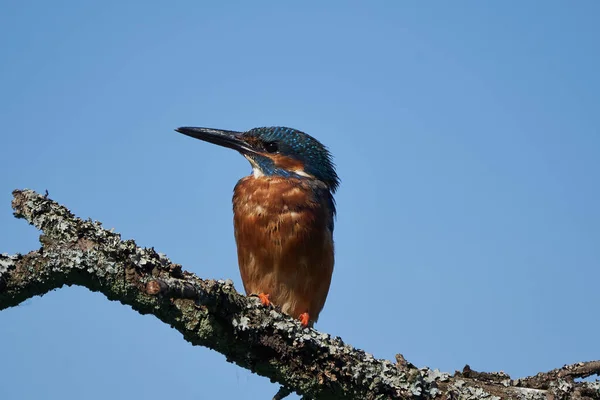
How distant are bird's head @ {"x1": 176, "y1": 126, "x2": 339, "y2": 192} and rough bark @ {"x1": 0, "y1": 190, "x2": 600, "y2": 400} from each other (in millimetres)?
3582

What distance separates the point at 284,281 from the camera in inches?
255

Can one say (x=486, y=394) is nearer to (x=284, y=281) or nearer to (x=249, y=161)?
(x=284, y=281)

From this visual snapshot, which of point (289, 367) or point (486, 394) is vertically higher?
point (486, 394)

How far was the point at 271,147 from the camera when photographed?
25.1 ft

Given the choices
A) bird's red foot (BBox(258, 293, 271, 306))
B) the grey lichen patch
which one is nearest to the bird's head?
bird's red foot (BBox(258, 293, 271, 306))

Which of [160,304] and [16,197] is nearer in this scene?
[160,304]

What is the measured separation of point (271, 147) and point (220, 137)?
0.57 m

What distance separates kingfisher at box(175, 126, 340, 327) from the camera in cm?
641

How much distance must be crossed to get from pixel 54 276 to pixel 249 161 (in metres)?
4.23

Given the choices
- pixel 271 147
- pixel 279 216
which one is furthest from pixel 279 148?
pixel 279 216

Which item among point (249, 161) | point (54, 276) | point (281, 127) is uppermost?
point (281, 127)

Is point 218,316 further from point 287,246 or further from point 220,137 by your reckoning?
point 220,137

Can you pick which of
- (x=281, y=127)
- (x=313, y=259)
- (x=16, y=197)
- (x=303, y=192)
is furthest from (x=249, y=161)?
(x=16, y=197)

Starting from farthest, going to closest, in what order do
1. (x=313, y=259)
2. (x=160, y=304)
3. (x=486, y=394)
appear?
(x=313, y=259), (x=486, y=394), (x=160, y=304)
